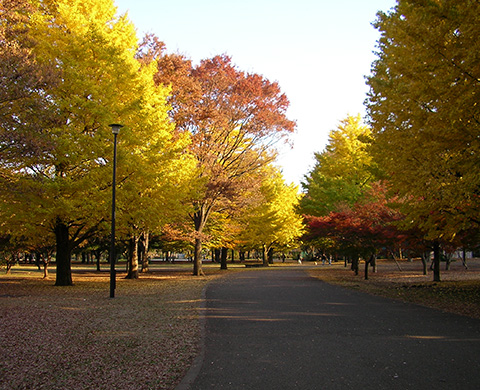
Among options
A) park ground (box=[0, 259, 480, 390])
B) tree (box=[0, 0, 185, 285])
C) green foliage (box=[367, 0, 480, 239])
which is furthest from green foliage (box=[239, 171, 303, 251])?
park ground (box=[0, 259, 480, 390])

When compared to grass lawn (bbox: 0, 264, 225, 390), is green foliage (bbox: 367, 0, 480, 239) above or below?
above

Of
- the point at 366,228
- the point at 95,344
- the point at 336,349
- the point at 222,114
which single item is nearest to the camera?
the point at 336,349

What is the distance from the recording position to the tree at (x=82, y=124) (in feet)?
52.1

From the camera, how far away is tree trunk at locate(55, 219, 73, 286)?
18906mm

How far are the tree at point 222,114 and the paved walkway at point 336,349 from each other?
642 inches

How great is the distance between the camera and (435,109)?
11.8 meters

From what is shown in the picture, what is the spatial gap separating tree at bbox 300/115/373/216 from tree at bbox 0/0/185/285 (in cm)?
1740

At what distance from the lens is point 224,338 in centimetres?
763

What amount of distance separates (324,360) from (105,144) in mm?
13013

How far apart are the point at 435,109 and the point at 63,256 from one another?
54.1 feet

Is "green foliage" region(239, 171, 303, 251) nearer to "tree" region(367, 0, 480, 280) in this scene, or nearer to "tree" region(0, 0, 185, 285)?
"tree" region(0, 0, 185, 285)

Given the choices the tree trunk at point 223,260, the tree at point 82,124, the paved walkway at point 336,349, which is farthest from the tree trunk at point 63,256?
the tree trunk at point 223,260

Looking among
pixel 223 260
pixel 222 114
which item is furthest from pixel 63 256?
pixel 223 260

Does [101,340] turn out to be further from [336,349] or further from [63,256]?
[63,256]
